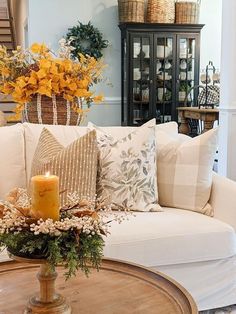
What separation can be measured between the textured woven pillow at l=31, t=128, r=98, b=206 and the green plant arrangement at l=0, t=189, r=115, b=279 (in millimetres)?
980

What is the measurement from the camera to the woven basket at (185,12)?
6930 mm

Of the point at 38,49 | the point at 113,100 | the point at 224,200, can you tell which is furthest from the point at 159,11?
the point at 224,200

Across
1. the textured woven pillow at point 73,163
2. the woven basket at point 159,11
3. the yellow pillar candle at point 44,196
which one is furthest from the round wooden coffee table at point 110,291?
the woven basket at point 159,11

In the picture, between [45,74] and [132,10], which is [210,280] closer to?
[45,74]

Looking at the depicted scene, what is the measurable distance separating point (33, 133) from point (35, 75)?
31 centimetres

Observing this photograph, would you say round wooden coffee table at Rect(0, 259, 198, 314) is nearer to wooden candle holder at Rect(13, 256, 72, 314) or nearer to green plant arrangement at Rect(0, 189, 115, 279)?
wooden candle holder at Rect(13, 256, 72, 314)

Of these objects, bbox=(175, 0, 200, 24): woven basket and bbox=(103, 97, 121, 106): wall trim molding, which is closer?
bbox=(175, 0, 200, 24): woven basket

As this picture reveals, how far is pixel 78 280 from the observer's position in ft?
4.81

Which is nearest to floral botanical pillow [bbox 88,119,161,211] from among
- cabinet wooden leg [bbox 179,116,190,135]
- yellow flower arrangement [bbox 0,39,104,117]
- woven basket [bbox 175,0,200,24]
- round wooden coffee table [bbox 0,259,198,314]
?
yellow flower arrangement [bbox 0,39,104,117]

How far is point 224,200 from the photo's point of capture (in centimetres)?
233

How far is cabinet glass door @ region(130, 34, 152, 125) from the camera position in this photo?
6883mm

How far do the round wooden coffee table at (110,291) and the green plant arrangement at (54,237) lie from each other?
7.9 inches

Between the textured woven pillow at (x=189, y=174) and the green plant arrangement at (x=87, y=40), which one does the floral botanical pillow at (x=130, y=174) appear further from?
the green plant arrangement at (x=87, y=40)

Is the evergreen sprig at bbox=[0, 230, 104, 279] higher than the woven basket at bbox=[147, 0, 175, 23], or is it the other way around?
the woven basket at bbox=[147, 0, 175, 23]
